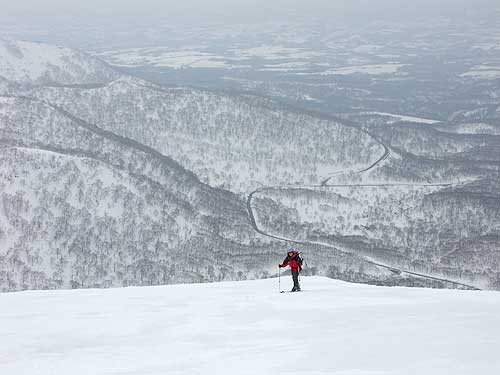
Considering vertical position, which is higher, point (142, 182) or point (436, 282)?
point (142, 182)

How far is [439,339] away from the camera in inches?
695

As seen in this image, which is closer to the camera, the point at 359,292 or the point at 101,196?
the point at 359,292

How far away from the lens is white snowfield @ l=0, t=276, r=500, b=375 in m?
16.0

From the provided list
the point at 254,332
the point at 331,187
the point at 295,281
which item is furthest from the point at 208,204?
the point at 254,332

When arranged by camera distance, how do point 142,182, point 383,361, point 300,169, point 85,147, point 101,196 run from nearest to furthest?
point 383,361
point 101,196
point 142,182
point 85,147
point 300,169

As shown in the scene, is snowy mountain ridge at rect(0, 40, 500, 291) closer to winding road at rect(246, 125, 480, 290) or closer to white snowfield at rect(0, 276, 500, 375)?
winding road at rect(246, 125, 480, 290)

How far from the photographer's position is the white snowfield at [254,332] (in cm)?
1595

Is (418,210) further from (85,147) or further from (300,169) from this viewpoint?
(85,147)

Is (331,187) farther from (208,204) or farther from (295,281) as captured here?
(295,281)

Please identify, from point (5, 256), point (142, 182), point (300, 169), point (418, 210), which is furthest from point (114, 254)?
point (300, 169)

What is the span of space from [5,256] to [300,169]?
3863 inches

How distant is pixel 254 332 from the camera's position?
2008 centimetres

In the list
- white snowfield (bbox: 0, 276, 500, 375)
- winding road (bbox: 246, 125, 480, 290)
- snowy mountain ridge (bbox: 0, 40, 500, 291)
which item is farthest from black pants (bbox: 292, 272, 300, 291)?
winding road (bbox: 246, 125, 480, 290)

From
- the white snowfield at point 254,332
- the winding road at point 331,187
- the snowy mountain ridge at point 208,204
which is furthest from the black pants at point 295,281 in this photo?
the winding road at point 331,187
